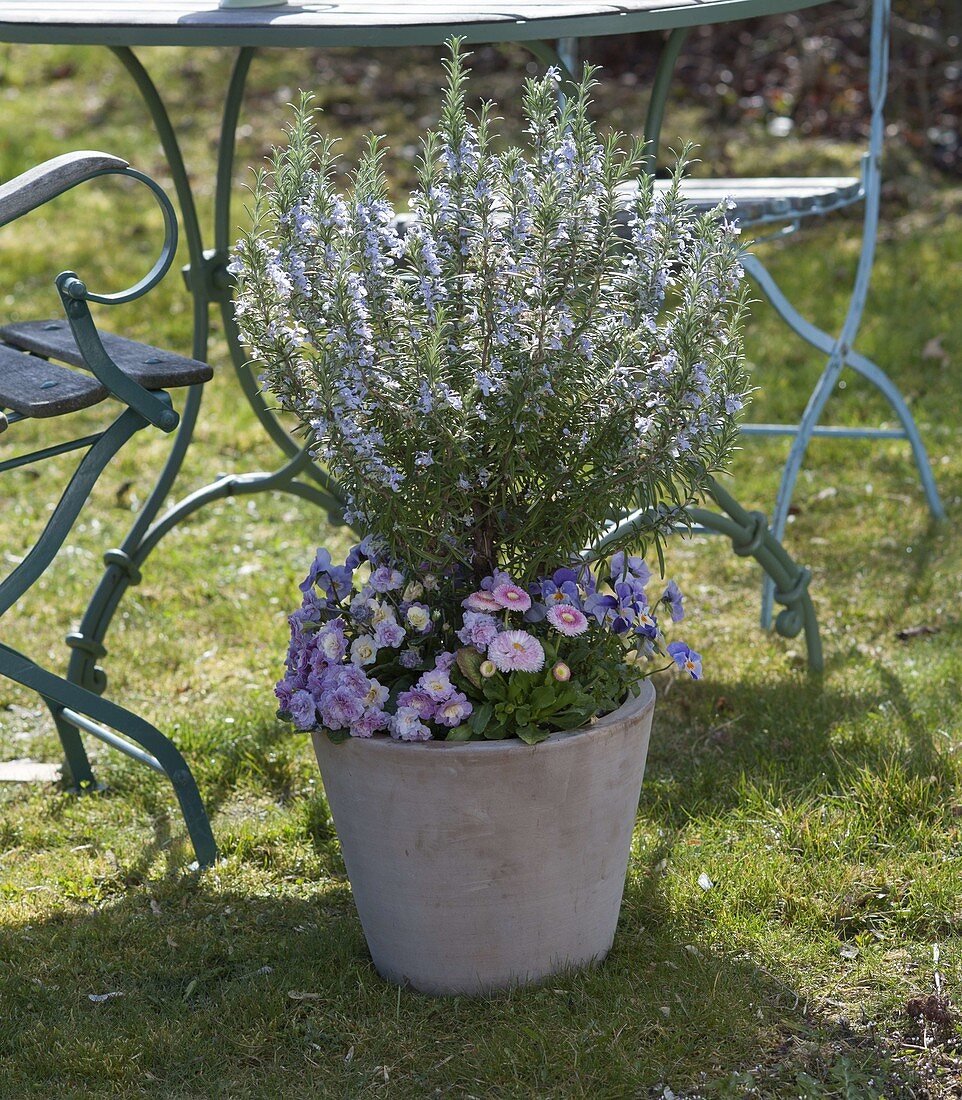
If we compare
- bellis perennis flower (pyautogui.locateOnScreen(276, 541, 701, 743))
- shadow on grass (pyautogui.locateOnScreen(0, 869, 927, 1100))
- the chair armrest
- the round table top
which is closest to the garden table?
the round table top

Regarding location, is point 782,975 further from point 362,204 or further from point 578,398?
point 362,204

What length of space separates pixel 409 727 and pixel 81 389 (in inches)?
29.9

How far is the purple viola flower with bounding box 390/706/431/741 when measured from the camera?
1899mm

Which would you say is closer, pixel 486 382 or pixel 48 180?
pixel 486 382

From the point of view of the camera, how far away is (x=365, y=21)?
85.7 inches

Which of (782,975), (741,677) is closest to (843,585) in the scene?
(741,677)

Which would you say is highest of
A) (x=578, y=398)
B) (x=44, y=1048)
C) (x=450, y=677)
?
(x=578, y=398)

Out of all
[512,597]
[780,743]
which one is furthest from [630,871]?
[512,597]

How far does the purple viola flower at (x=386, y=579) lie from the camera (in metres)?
2.00

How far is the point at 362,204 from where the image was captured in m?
1.87

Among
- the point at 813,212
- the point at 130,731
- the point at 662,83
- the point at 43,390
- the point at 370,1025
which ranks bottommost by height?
the point at 370,1025

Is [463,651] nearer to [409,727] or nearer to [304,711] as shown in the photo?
[409,727]

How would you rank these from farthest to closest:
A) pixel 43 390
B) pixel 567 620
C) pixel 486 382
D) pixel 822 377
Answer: pixel 822 377
pixel 43 390
pixel 567 620
pixel 486 382

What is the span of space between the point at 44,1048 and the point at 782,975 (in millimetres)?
1068
